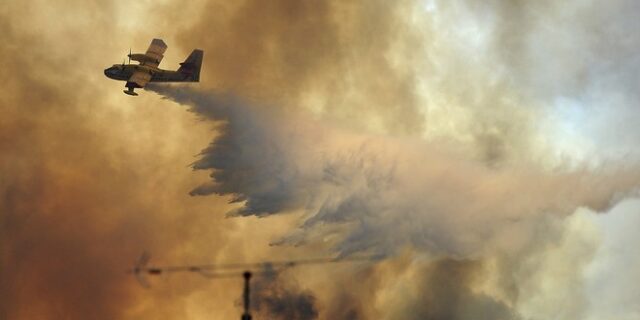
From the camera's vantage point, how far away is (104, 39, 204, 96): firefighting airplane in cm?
15688

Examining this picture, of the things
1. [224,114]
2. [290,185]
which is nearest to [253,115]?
[224,114]

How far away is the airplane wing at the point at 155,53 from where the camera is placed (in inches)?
6220

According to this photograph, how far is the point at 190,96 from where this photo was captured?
508 ft

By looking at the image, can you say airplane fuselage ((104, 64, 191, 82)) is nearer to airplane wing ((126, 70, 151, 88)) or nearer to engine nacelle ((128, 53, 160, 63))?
airplane wing ((126, 70, 151, 88))

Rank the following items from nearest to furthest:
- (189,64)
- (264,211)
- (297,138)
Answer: (264,211)
(297,138)
(189,64)

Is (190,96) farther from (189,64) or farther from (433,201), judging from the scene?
(433,201)

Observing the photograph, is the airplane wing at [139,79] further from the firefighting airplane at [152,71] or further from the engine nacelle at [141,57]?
the engine nacelle at [141,57]

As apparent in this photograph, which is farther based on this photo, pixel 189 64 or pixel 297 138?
pixel 189 64

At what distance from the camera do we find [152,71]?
158 m

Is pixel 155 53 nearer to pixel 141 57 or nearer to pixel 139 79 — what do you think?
pixel 141 57

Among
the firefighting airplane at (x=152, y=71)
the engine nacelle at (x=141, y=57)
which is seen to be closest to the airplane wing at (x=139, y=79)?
the firefighting airplane at (x=152, y=71)

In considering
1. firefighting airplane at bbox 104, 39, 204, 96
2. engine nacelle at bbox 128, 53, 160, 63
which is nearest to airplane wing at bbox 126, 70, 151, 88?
firefighting airplane at bbox 104, 39, 204, 96

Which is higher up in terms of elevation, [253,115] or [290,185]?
[253,115]

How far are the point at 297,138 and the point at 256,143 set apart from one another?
20.2 ft
